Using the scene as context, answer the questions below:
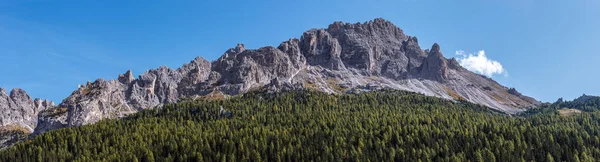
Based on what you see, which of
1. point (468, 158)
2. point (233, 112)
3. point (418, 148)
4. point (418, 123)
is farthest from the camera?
point (233, 112)

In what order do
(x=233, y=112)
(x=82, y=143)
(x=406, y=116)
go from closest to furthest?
(x=82, y=143)
(x=406, y=116)
(x=233, y=112)

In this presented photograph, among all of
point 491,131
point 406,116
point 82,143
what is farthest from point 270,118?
point 491,131

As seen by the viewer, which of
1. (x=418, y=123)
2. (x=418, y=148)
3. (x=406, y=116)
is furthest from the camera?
(x=406, y=116)

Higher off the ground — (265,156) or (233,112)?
(233,112)

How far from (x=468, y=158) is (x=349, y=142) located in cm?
3881

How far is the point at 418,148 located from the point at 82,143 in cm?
11953

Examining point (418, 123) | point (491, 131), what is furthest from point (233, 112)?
point (491, 131)

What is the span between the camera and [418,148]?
144000 millimetres

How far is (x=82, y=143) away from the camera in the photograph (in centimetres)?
15600

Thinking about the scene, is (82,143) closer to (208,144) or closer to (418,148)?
(208,144)

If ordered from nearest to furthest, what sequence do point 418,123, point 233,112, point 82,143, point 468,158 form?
point 468,158 < point 82,143 < point 418,123 < point 233,112

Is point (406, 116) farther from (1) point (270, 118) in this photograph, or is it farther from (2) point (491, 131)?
(1) point (270, 118)

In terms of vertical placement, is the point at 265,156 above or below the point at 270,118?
below

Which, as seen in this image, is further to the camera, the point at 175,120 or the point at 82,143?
the point at 175,120
